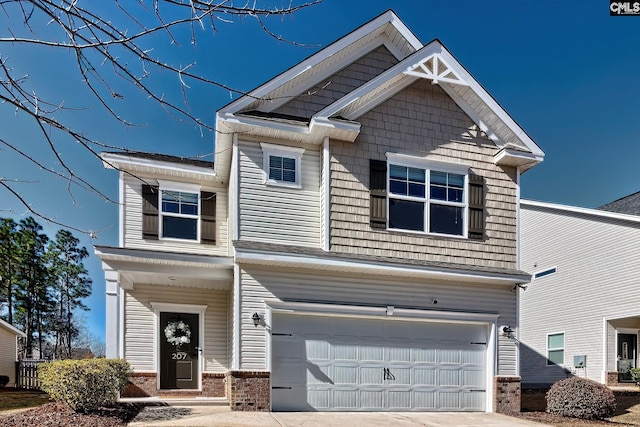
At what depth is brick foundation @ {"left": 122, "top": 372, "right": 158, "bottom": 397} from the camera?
11.2m

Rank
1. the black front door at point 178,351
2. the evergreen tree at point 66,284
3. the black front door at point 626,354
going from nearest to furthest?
the black front door at point 178,351
the black front door at point 626,354
the evergreen tree at point 66,284

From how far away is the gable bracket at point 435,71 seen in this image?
35.6 ft

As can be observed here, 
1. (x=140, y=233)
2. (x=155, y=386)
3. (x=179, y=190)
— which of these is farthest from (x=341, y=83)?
(x=155, y=386)

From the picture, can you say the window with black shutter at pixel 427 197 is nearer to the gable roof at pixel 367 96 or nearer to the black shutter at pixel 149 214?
the gable roof at pixel 367 96

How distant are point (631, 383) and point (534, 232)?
253 inches

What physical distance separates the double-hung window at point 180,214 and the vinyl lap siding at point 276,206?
3.04 m

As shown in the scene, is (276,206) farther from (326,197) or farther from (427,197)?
(427,197)

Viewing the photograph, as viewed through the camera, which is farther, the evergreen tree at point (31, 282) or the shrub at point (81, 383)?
the evergreen tree at point (31, 282)

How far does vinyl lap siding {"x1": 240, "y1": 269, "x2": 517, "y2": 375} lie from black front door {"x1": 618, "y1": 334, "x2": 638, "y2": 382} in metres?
8.36

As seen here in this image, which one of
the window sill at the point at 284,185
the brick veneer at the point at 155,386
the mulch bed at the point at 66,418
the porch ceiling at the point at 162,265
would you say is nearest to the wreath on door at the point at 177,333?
the brick veneer at the point at 155,386

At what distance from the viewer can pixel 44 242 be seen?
1139 inches

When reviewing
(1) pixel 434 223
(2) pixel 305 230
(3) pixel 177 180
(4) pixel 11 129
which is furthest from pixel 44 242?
(4) pixel 11 129

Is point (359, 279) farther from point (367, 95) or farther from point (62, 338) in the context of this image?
point (62, 338)

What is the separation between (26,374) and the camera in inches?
765
